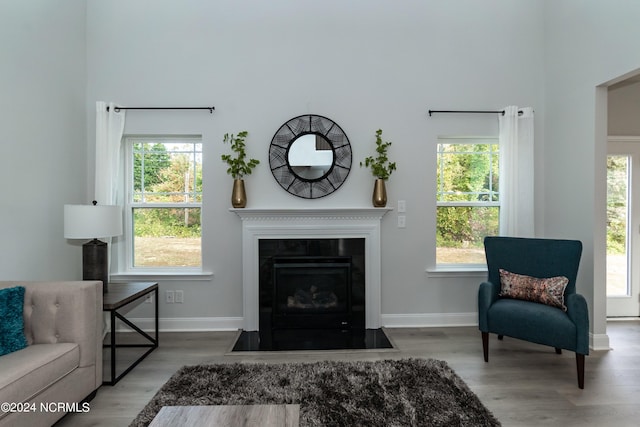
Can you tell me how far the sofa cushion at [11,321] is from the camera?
74.8 inches

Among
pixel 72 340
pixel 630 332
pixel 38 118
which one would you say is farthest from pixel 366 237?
pixel 38 118

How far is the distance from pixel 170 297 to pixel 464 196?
3.30 meters

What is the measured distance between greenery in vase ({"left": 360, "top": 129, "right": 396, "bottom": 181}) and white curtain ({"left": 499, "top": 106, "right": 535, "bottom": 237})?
3.82 feet

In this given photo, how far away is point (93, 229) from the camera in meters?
2.74

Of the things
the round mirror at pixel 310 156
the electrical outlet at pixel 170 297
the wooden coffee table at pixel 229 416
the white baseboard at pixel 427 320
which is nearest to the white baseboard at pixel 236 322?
the white baseboard at pixel 427 320

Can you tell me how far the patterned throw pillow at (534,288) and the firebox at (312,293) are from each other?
55.1 inches

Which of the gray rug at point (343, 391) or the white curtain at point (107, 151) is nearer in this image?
the gray rug at point (343, 391)

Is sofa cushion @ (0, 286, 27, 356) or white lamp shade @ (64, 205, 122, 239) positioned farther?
white lamp shade @ (64, 205, 122, 239)

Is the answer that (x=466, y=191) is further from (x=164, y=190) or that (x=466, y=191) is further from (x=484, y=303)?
(x=164, y=190)

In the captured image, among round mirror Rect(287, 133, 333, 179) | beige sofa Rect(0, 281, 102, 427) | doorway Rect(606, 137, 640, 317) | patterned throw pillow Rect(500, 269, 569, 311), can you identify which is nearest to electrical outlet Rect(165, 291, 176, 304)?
beige sofa Rect(0, 281, 102, 427)

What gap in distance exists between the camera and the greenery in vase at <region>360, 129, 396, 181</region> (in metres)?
3.51

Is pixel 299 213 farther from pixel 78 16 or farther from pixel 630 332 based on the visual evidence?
pixel 630 332

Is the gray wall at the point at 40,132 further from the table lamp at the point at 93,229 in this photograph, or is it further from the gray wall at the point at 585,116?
the gray wall at the point at 585,116

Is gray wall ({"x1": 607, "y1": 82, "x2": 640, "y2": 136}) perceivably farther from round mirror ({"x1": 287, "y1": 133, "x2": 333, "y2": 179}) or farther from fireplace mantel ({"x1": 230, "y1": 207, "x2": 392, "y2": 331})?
round mirror ({"x1": 287, "y1": 133, "x2": 333, "y2": 179})
